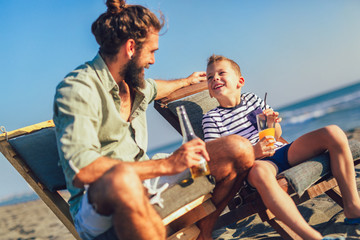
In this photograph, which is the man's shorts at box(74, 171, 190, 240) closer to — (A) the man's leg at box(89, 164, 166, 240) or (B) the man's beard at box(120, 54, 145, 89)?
(A) the man's leg at box(89, 164, 166, 240)

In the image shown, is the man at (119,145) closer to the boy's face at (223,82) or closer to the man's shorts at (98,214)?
the man's shorts at (98,214)

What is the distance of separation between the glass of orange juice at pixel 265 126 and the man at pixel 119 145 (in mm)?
476

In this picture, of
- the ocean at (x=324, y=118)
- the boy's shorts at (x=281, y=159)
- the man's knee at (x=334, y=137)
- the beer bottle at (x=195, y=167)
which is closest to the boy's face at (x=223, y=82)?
the boy's shorts at (x=281, y=159)

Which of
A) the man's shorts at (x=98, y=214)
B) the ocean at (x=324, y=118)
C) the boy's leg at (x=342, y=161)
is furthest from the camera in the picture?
the ocean at (x=324, y=118)

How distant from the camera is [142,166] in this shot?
188cm

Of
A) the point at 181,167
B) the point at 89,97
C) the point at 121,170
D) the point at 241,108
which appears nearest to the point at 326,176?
the point at 241,108

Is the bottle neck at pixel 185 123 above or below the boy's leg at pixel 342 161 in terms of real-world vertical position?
above

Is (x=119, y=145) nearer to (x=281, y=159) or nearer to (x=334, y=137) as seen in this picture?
(x=281, y=159)

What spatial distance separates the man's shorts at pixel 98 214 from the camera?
181cm

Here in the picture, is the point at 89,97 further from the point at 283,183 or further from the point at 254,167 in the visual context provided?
the point at 283,183

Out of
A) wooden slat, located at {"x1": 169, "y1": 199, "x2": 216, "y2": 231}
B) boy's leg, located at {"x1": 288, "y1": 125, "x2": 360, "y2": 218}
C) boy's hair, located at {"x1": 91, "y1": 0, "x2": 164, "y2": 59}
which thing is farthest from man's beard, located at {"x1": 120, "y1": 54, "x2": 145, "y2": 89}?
boy's leg, located at {"x1": 288, "y1": 125, "x2": 360, "y2": 218}

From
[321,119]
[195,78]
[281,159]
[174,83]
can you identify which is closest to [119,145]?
[281,159]

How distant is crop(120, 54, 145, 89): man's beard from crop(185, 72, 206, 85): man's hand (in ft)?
4.13

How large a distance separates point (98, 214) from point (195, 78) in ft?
8.43
